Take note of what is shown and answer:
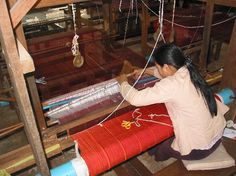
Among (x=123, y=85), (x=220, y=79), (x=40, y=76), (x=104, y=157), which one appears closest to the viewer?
(x=104, y=157)

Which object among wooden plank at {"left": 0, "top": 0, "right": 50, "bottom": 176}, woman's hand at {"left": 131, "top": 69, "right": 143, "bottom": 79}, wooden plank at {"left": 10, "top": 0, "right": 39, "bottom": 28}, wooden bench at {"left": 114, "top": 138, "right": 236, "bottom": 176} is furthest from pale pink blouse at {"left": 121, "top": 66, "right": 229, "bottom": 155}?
wooden plank at {"left": 10, "top": 0, "right": 39, "bottom": 28}

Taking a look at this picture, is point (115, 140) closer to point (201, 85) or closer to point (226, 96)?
point (201, 85)

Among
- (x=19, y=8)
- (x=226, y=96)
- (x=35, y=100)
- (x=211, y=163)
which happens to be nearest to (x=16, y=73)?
(x=19, y=8)

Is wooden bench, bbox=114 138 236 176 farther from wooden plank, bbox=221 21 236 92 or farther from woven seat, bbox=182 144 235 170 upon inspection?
wooden plank, bbox=221 21 236 92

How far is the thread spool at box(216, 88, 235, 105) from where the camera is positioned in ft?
7.49

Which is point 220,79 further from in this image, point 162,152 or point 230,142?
point 162,152

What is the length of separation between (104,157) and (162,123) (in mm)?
582

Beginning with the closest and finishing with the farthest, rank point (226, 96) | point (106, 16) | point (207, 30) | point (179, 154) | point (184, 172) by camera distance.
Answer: point (184, 172), point (179, 154), point (226, 96), point (207, 30), point (106, 16)

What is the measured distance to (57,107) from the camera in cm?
199

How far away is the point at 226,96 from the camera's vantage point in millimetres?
2311

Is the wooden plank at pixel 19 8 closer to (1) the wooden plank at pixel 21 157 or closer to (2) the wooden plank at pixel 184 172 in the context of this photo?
(1) the wooden plank at pixel 21 157

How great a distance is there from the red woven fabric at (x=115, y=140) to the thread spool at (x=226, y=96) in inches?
25.9

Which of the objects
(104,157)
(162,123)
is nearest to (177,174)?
(162,123)

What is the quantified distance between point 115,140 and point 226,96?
124 centimetres
